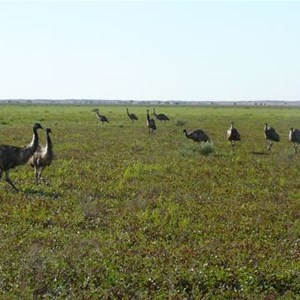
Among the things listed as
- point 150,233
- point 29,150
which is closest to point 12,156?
point 29,150

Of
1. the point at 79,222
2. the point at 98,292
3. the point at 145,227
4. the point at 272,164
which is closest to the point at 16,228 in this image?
the point at 79,222

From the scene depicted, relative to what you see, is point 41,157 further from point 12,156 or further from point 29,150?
point 12,156

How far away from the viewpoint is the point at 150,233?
10125 mm

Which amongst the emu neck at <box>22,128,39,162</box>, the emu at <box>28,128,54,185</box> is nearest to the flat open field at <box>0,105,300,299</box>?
the emu at <box>28,128,54,185</box>

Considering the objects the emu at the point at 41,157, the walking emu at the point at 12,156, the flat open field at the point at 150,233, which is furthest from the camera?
the emu at the point at 41,157

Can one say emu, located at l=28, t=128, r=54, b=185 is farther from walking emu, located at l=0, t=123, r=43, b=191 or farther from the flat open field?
walking emu, located at l=0, t=123, r=43, b=191

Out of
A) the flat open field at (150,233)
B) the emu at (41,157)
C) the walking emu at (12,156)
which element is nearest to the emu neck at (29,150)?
the walking emu at (12,156)

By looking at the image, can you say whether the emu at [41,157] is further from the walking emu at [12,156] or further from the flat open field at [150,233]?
the walking emu at [12,156]

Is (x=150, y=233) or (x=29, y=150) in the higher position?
(x=29, y=150)

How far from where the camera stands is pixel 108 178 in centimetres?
1659

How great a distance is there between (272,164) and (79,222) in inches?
478

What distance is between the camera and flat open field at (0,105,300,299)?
7.56 metres

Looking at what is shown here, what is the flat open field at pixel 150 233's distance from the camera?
756 centimetres

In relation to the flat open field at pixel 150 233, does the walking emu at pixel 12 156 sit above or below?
above
